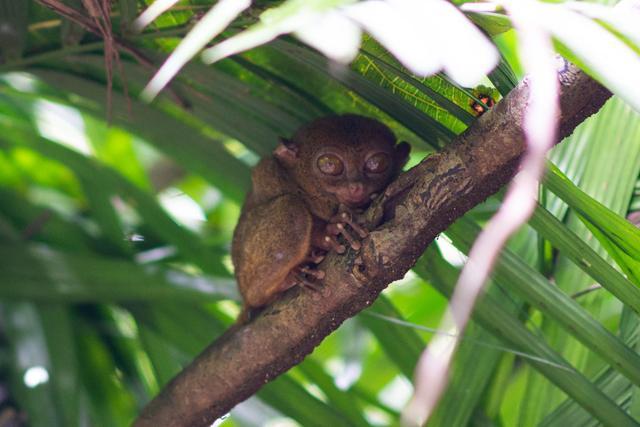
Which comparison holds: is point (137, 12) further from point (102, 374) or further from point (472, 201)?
point (102, 374)

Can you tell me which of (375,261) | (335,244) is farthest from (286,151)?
(375,261)

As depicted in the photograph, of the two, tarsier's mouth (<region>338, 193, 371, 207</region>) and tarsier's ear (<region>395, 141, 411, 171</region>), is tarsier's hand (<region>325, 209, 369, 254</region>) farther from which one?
tarsier's ear (<region>395, 141, 411, 171</region>)

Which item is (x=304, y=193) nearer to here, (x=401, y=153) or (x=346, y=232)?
(x=401, y=153)

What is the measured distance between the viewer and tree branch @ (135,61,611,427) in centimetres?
195

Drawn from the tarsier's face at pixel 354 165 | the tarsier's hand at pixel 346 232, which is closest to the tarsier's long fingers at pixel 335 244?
the tarsier's hand at pixel 346 232

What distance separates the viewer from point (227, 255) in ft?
13.4

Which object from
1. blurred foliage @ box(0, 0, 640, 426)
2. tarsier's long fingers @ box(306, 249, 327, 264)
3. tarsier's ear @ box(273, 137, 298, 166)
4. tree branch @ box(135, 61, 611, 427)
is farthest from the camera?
tarsier's ear @ box(273, 137, 298, 166)

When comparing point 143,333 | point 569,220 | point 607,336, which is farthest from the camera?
point 143,333

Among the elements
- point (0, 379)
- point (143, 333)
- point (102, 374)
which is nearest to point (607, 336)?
point (143, 333)

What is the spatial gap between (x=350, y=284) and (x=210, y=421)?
778mm

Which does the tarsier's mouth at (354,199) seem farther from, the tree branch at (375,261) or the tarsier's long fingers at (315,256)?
the tree branch at (375,261)

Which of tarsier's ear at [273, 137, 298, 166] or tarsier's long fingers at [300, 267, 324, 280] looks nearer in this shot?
tarsier's long fingers at [300, 267, 324, 280]

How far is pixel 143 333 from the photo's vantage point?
334 centimetres

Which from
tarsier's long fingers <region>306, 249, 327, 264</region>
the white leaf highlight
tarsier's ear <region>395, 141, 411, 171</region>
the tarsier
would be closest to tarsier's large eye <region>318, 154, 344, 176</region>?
the tarsier
